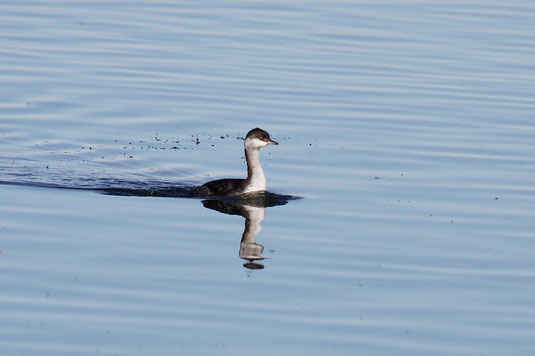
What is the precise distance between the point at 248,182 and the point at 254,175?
16cm

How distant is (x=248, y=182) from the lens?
64.8ft

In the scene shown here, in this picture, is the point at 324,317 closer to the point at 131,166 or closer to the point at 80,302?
the point at 80,302

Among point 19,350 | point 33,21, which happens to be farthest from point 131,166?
point 33,21

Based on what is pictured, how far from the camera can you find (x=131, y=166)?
2169 cm


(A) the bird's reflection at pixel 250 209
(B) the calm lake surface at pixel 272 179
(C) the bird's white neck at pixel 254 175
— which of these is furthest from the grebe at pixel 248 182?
(B) the calm lake surface at pixel 272 179

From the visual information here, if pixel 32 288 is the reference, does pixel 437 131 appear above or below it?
above

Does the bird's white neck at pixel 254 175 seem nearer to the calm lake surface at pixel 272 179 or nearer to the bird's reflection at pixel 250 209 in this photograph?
the bird's reflection at pixel 250 209

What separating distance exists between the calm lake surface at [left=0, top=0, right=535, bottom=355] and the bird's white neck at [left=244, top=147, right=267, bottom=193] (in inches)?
19.5

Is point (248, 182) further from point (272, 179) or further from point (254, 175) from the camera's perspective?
point (272, 179)

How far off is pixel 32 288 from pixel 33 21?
2392 centimetres

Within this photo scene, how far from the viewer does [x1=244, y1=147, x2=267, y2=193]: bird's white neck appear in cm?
1970

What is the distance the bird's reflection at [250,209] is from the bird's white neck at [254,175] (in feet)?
0.57

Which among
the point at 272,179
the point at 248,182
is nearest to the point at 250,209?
the point at 248,182

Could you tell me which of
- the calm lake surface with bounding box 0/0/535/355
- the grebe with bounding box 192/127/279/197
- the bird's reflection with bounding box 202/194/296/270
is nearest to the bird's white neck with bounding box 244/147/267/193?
the grebe with bounding box 192/127/279/197
